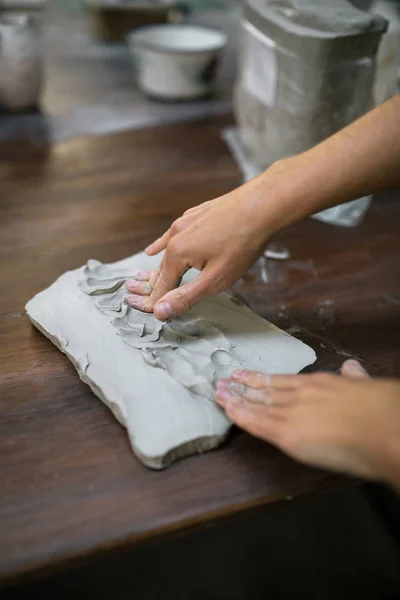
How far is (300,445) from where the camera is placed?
2.21 feet

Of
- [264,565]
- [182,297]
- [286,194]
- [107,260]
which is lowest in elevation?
[264,565]

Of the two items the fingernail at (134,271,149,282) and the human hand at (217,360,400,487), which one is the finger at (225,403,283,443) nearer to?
the human hand at (217,360,400,487)

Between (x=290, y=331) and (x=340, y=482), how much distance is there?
0.93 feet

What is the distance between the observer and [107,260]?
1.08 m

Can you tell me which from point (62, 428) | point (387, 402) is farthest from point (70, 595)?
point (387, 402)

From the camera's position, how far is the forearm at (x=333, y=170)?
2.75 feet

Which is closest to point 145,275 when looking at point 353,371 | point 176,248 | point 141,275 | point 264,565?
point 141,275

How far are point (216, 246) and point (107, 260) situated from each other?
32 cm

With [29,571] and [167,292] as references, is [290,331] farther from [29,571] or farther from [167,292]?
[29,571]

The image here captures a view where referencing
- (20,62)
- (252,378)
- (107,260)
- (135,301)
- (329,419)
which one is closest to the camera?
(329,419)

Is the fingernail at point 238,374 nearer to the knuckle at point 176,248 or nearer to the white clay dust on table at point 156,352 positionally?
the white clay dust on table at point 156,352

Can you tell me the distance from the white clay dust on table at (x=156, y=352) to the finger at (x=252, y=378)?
1.2 inches

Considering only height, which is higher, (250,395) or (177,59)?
(177,59)

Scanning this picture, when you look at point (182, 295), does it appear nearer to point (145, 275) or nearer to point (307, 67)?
point (145, 275)
